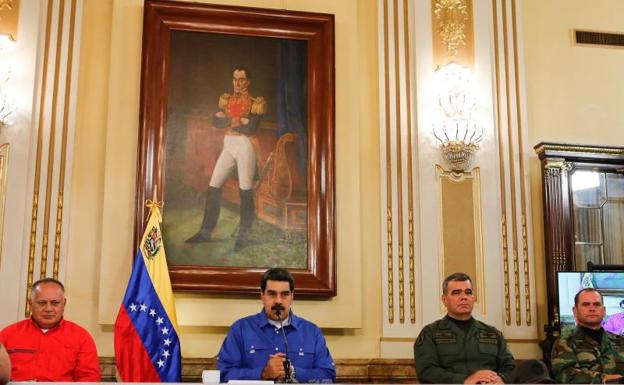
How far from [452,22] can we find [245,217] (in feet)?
7.52

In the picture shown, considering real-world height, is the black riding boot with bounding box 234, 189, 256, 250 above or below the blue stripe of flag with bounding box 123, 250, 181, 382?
above

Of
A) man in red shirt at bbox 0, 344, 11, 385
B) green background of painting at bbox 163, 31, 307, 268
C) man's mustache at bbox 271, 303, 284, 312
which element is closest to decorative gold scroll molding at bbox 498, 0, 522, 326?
green background of painting at bbox 163, 31, 307, 268

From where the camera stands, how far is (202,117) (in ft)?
19.5

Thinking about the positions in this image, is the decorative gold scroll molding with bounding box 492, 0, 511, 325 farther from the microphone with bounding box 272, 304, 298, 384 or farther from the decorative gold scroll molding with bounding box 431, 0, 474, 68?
the microphone with bounding box 272, 304, 298, 384

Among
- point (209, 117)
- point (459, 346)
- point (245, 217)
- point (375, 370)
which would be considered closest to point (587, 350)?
point (459, 346)

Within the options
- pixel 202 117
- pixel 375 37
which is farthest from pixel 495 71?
pixel 202 117

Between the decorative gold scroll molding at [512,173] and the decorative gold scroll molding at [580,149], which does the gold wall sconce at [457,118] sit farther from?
the decorative gold scroll molding at [580,149]

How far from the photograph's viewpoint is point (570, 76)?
6.64 metres

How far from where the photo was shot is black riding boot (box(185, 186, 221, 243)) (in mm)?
5770

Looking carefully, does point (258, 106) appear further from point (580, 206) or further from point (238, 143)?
point (580, 206)

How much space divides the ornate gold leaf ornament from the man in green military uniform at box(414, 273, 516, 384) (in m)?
2.30

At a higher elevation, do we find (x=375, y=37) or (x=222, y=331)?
(x=375, y=37)

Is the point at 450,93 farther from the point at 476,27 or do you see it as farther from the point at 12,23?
the point at 12,23

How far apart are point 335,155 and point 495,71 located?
151cm
